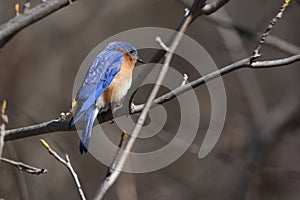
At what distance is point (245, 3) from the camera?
705cm

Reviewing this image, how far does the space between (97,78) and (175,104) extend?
118 inches

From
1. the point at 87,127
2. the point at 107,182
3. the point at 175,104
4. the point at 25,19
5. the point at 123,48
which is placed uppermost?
the point at 25,19

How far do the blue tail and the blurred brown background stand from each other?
4.85ft

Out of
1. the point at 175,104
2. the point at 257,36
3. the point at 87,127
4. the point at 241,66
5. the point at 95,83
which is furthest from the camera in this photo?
the point at 175,104

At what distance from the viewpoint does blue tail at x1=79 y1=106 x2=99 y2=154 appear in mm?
2842

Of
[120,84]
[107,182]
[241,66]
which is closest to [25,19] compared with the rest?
[120,84]

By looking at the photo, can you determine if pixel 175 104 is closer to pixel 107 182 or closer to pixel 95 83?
pixel 95 83

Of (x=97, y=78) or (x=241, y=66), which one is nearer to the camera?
(x=241, y=66)

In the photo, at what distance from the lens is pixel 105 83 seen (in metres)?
3.27

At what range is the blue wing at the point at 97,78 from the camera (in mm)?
3049

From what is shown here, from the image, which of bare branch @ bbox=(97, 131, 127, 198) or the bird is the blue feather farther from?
bare branch @ bbox=(97, 131, 127, 198)

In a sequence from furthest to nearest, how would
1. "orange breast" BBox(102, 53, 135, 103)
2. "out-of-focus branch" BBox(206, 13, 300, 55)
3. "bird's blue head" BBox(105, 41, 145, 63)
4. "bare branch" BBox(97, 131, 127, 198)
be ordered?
"out-of-focus branch" BBox(206, 13, 300, 55) < "bird's blue head" BBox(105, 41, 145, 63) < "orange breast" BBox(102, 53, 135, 103) < "bare branch" BBox(97, 131, 127, 198)

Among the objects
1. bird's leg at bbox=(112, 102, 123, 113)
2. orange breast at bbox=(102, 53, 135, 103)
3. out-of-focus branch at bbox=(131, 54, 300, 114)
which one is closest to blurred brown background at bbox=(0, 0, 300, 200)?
orange breast at bbox=(102, 53, 135, 103)

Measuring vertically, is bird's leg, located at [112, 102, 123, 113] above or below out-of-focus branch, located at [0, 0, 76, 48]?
below
